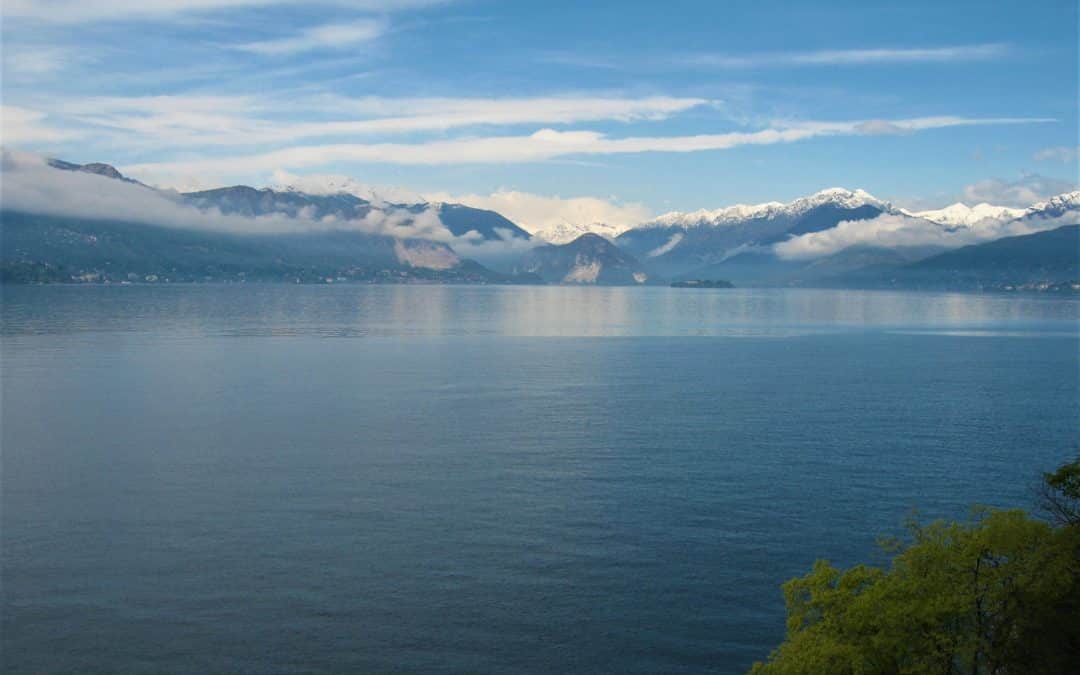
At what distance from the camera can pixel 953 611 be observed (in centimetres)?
3444

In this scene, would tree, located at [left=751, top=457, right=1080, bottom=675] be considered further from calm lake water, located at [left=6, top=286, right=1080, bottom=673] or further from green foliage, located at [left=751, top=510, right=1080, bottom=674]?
calm lake water, located at [left=6, top=286, right=1080, bottom=673]

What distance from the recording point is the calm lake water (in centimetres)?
4353

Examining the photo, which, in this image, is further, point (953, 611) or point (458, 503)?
point (458, 503)

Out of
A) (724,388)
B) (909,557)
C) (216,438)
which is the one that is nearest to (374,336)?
(724,388)

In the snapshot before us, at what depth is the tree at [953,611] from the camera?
3366 cm

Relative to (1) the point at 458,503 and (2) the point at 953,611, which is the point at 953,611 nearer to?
(2) the point at 953,611

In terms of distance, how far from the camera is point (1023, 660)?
3516 cm

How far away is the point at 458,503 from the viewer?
61.2 metres

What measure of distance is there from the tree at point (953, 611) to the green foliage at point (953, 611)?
0.13 feet

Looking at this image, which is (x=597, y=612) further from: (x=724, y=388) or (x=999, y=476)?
(x=724, y=388)

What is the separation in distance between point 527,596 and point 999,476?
41.3m

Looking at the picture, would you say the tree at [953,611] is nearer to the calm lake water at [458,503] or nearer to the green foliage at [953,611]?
the green foliage at [953,611]

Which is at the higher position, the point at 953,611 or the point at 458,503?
the point at 953,611

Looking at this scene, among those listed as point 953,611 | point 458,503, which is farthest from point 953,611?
point 458,503
